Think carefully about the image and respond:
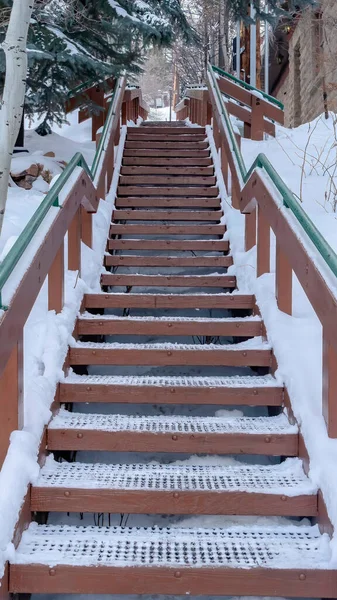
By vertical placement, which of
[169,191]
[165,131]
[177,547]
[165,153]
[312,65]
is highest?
[312,65]

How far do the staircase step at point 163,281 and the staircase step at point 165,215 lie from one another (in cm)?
145

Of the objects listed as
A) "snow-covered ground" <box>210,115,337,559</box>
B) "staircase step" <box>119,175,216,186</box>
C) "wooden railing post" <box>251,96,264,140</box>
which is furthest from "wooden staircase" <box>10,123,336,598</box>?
"wooden railing post" <box>251,96,264,140</box>

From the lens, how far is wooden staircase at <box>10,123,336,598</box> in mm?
2121

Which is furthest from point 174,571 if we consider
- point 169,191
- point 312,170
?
point 312,170

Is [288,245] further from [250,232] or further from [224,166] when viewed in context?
[224,166]

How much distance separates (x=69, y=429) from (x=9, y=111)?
9.65 feet

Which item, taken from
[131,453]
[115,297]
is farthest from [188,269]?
[131,453]

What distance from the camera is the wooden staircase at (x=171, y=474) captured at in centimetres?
212

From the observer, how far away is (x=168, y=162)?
7.96 m

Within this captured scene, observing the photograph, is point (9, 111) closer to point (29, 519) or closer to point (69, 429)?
point (69, 429)

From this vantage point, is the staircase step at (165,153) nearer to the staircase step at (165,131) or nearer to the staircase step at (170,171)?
the staircase step at (170,171)

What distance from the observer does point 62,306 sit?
3.64 metres

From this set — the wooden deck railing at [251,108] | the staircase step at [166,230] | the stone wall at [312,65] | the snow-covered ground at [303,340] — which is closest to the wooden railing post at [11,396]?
the snow-covered ground at [303,340]

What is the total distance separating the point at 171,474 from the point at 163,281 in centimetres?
233
